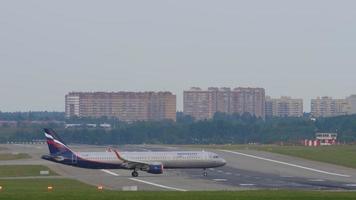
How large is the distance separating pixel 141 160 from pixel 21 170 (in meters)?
14.0

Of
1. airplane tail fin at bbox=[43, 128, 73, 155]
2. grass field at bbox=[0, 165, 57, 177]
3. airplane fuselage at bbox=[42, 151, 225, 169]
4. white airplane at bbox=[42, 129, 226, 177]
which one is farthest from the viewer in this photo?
grass field at bbox=[0, 165, 57, 177]

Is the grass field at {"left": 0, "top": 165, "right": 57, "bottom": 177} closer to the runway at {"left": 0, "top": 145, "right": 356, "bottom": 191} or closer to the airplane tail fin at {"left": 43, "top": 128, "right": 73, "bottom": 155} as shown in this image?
the runway at {"left": 0, "top": 145, "right": 356, "bottom": 191}

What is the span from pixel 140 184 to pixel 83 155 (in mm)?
15988

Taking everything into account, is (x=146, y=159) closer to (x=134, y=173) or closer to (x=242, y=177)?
(x=134, y=173)

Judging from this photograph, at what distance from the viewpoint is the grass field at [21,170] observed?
9784 cm

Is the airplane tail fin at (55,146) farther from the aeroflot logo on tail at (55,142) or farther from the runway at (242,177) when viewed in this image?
the runway at (242,177)

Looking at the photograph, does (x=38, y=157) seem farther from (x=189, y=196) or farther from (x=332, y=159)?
(x=189, y=196)

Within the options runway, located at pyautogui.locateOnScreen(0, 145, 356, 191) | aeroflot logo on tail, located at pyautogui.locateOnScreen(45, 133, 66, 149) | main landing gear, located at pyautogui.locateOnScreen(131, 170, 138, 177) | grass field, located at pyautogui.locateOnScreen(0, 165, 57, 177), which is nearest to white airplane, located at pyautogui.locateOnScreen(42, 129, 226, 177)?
main landing gear, located at pyautogui.locateOnScreen(131, 170, 138, 177)

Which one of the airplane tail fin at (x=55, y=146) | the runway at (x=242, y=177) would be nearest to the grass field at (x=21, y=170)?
the runway at (x=242, y=177)

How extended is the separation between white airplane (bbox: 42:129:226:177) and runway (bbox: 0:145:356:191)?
2.68 feet

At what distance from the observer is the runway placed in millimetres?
77950

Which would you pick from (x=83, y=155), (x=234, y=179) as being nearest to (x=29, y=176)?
(x=83, y=155)

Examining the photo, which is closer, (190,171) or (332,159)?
(190,171)

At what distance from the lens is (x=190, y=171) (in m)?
103
